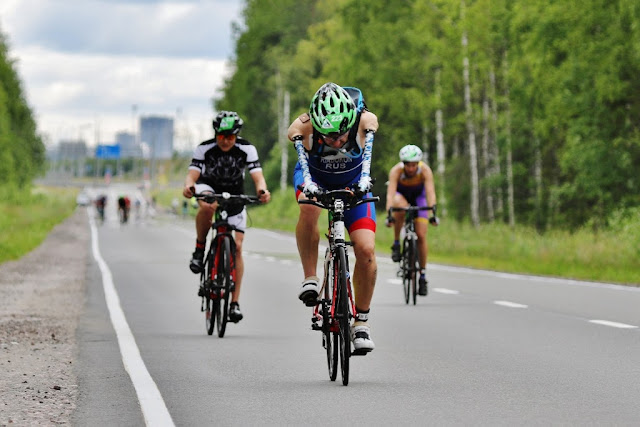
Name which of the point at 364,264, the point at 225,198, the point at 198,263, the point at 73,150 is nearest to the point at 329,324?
the point at 364,264

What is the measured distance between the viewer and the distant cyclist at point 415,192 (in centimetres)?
1521

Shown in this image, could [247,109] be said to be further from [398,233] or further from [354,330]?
[354,330]

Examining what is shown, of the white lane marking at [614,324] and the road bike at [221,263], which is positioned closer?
the road bike at [221,263]

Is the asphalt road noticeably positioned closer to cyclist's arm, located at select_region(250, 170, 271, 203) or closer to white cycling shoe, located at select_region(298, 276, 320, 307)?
white cycling shoe, located at select_region(298, 276, 320, 307)

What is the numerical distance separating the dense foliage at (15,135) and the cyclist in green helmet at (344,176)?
70886 millimetres

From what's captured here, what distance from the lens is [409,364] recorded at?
931cm

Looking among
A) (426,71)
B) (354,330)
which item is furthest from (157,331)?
(426,71)

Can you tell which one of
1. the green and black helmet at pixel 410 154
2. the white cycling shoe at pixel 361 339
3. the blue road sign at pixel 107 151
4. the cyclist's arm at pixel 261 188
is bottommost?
the white cycling shoe at pixel 361 339

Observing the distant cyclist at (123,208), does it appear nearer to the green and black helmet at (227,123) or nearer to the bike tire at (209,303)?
the bike tire at (209,303)

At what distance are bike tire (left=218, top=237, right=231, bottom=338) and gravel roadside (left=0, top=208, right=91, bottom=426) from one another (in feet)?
4.29

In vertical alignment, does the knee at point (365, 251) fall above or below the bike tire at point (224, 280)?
above

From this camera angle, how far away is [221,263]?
11555mm

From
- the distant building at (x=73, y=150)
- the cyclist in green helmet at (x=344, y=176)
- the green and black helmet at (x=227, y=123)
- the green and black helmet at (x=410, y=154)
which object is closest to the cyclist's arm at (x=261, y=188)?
the green and black helmet at (x=227, y=123)

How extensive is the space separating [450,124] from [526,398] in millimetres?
47064
